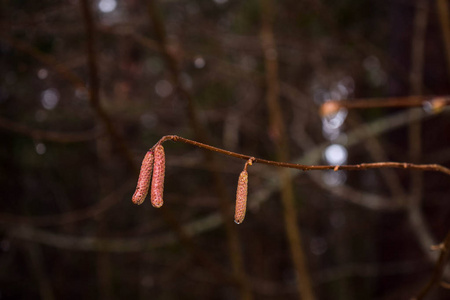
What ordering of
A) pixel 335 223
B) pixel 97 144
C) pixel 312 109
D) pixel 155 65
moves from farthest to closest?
pixel 335 223 → pixel 155 65 → pixel 97 144 → pixel 312 109

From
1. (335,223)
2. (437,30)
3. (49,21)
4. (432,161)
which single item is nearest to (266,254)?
(335,223)

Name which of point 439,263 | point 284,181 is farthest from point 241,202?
point 284,181

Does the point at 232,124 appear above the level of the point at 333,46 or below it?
below

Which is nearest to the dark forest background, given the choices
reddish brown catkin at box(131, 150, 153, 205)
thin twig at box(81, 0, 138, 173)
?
thin twig at box(81, 0, 138, 173)

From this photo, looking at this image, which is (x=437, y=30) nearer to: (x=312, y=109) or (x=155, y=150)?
(x=312, y=109)

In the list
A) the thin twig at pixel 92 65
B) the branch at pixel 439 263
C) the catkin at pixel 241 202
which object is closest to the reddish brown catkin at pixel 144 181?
the catkin at pixel 241 202

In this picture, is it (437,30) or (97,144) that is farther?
(97,144)
